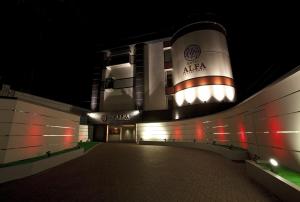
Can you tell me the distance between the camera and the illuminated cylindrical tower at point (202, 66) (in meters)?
22.2

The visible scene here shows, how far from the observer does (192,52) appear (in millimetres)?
24219

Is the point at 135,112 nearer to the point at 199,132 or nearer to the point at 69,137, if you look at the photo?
the point at 199,132

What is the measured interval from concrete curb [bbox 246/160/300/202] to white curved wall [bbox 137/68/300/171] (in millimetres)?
1254

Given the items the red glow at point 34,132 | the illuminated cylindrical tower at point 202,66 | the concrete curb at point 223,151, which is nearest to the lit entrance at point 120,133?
the concrete curb at point 223,151

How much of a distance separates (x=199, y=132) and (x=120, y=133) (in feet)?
57.6

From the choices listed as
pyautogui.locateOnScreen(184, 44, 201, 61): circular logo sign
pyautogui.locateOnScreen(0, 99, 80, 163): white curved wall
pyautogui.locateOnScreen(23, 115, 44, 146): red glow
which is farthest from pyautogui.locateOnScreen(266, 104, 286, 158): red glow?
pyautogui.locateOnScreen(184, 44, 201, 61): circular logo sign

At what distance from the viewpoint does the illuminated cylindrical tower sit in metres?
22.2

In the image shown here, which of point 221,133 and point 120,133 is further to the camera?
point 120,133

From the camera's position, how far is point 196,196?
15.8ft

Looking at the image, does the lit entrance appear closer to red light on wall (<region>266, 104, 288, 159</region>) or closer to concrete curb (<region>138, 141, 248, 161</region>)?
concrete curb (<region>138, 141, 248, 161</region>)

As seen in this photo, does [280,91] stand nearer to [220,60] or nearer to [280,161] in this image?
[280,161]

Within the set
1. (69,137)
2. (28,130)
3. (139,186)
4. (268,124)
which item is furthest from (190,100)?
(28,130)

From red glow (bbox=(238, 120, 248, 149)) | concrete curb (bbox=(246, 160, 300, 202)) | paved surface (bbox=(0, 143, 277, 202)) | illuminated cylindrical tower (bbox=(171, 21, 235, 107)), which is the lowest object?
paved surface (bbox=(0, 143, 277, 202))

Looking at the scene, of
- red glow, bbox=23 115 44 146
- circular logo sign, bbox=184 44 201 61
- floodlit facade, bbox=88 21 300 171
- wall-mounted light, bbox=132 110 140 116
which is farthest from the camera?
wall-mounted light, bbox=132 110 140 116
